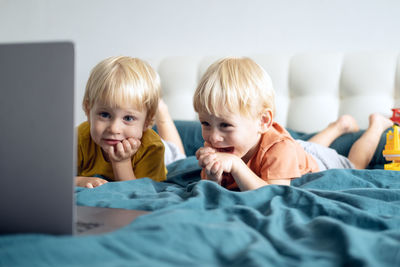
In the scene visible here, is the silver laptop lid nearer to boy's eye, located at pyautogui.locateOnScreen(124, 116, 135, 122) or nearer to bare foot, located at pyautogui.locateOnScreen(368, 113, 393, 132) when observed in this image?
boy's eye, located at pyautogui.locateOnScreen(124, 116, 135, 122)

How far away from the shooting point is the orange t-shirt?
1187 millimetres

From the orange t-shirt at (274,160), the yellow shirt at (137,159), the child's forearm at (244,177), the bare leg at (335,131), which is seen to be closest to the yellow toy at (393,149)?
the bare leg at (335,131)

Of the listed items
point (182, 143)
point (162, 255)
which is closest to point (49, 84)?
point (162, 255)

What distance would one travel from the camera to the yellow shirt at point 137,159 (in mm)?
1381

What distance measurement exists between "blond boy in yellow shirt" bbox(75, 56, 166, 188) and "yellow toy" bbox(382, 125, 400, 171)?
802 millimetres

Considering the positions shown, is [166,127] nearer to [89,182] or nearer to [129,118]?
[129,118]

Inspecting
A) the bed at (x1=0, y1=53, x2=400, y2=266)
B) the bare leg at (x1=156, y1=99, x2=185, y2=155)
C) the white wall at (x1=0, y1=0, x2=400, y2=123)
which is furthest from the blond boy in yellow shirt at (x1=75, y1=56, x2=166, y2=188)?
the white wall at (x1=0, y1=0, x2=400, y2=123)

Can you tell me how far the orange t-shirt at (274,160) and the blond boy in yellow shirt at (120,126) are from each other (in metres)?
0.24

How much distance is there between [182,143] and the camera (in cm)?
189

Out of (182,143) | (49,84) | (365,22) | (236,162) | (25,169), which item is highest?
(365,22)

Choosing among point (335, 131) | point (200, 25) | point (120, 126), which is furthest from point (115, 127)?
point (200, 25)

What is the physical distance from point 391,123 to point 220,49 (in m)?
1.08

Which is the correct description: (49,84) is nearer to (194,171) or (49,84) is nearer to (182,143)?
(194,171)

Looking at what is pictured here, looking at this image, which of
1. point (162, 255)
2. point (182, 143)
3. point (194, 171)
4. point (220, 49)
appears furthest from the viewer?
point (220, 49)
